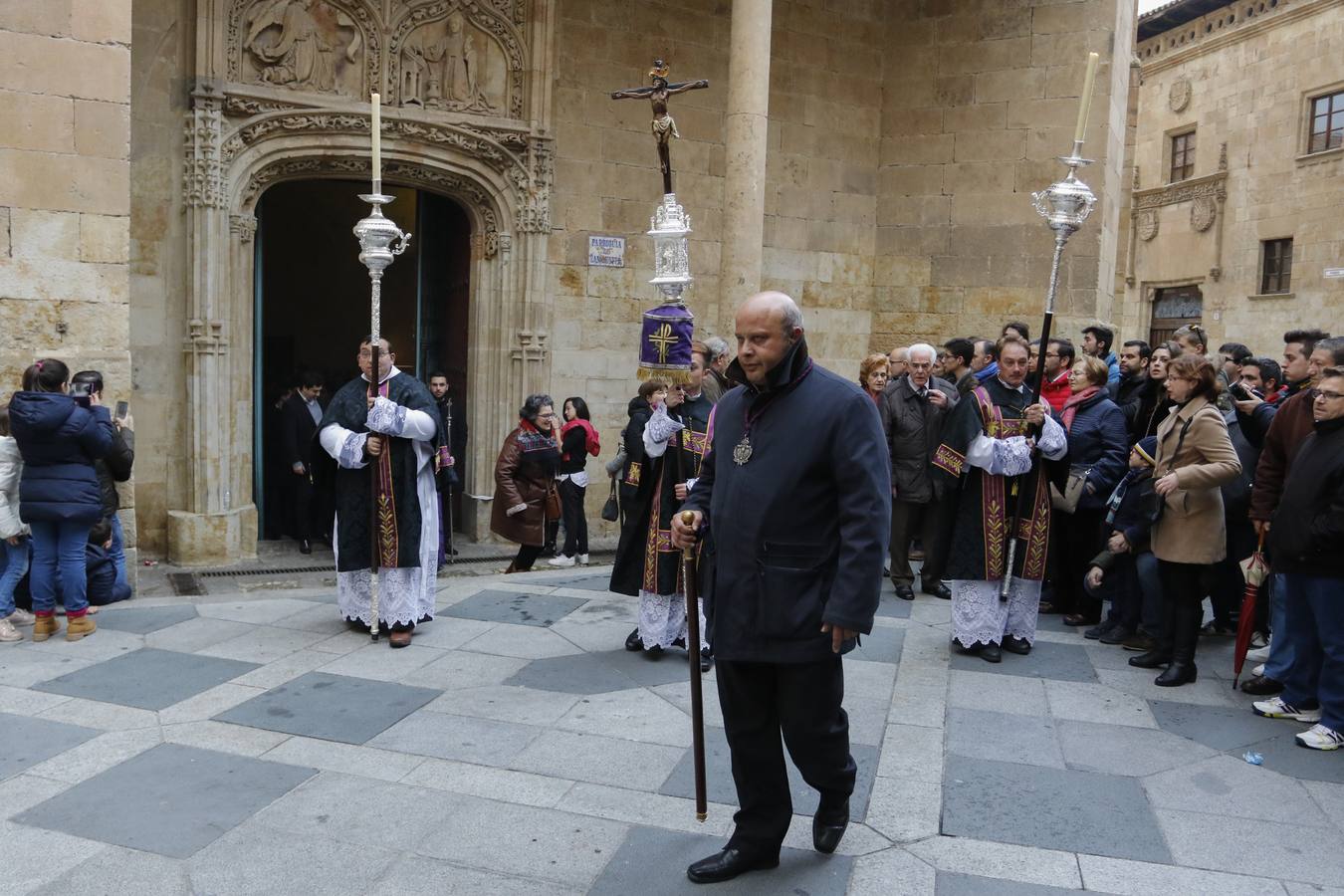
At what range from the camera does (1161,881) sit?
11.6ft

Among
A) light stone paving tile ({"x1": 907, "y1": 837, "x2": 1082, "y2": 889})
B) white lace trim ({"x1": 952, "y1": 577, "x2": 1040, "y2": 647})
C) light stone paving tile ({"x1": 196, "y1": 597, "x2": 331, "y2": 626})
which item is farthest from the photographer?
light stone paving tile ({"x1": 196, "y1": 597, "x2": 331, "y2": 626})

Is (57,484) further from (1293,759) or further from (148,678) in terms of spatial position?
(1293,759)

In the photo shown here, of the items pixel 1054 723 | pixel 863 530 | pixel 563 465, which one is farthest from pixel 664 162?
pixel 563 465

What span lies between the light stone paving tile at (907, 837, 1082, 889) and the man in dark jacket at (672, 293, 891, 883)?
44 cm

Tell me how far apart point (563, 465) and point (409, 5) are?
5.03 metres

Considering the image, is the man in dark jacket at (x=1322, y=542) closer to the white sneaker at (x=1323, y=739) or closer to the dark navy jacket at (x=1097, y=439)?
the white sneaker at (x=1323, y=739)

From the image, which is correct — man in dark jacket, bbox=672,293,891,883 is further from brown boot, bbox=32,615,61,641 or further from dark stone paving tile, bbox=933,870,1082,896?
brown boot, bbox=32,615,61,641

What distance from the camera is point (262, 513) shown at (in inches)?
454

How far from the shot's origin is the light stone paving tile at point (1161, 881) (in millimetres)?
3479

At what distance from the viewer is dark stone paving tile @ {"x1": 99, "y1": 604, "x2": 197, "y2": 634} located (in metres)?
6.38

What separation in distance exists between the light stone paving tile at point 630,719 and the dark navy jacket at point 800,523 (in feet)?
4.65

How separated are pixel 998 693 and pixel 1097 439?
82.8 inches

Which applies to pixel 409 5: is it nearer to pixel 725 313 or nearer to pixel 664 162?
pixel 725 313

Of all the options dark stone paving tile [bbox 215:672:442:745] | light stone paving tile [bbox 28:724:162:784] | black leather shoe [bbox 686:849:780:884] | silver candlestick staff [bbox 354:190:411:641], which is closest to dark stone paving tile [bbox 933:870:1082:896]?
black leather shoe [bbox 686:849:780:884]
